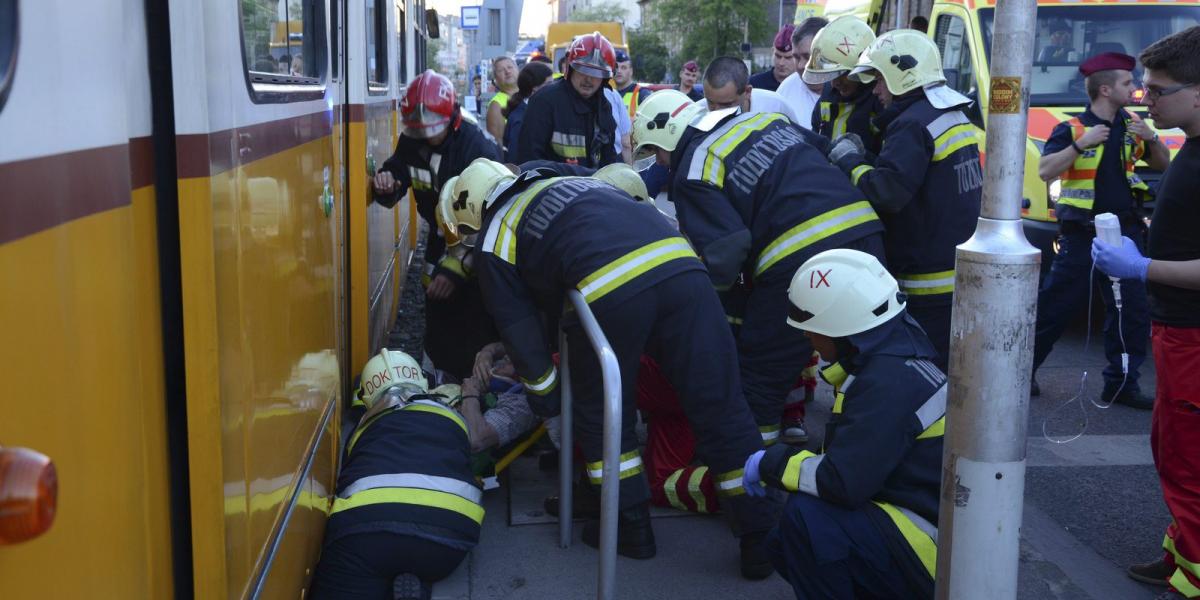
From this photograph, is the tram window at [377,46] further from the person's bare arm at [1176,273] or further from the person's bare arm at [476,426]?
the person's bare arm at [1176,273]

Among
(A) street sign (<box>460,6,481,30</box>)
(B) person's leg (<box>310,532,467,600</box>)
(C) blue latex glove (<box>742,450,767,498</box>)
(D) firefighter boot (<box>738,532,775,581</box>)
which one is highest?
(A) street sign (<box>460,6,481,30</box>)

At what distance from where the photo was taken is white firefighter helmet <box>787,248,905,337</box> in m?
3.19

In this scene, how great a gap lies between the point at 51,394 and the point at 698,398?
2.80 meters

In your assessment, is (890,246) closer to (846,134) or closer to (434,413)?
(846,134)

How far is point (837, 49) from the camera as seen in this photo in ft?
16.5

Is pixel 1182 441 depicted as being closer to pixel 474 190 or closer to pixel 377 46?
pixel 474 190

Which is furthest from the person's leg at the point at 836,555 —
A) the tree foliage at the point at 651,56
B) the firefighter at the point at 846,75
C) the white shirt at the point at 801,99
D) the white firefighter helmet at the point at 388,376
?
the tree foliage at the point at 651,56

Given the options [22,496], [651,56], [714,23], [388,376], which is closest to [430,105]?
[388,376]

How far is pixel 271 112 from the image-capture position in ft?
8.54

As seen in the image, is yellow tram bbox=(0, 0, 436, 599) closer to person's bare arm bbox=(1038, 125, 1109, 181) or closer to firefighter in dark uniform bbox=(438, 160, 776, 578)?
firefighter in dark uniform bbox=(438, 160, 776, 578)

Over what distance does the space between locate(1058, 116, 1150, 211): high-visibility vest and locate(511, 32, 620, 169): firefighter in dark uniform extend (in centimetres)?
247

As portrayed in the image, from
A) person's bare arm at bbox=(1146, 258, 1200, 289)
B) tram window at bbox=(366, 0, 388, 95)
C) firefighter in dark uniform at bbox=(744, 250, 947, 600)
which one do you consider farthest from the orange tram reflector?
tram window at bbox=(366, 0, 388, 95)

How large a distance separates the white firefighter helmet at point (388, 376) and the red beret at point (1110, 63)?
13.2ft

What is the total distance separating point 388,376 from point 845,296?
186cm
